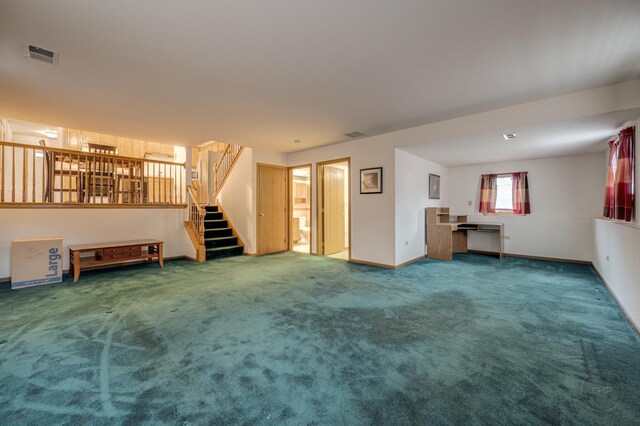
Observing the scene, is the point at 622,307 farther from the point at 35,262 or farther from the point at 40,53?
the point at 35,262

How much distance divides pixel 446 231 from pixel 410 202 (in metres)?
1.16

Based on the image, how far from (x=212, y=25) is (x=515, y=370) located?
3.45 m

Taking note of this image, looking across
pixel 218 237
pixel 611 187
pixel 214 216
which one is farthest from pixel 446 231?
pixel 214 216

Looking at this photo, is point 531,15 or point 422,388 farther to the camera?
point 531,15

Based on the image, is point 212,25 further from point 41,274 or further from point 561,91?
point 41,274

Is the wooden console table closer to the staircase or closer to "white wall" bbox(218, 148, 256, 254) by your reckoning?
the staircase

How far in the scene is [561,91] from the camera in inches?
127

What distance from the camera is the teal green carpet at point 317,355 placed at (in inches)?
60.8

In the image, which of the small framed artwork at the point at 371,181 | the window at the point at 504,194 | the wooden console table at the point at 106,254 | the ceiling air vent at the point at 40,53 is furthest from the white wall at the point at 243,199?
the window at the point at 504,194

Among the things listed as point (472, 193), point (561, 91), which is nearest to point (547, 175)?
point (472, 193)

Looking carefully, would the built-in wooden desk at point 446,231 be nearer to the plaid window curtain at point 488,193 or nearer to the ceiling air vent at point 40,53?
the plaid window curtain at point 488,193

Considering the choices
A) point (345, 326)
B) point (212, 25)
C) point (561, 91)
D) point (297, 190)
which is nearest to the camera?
point (212, 25)

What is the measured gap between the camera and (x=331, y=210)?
6578mm

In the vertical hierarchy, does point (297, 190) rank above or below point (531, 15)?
below
